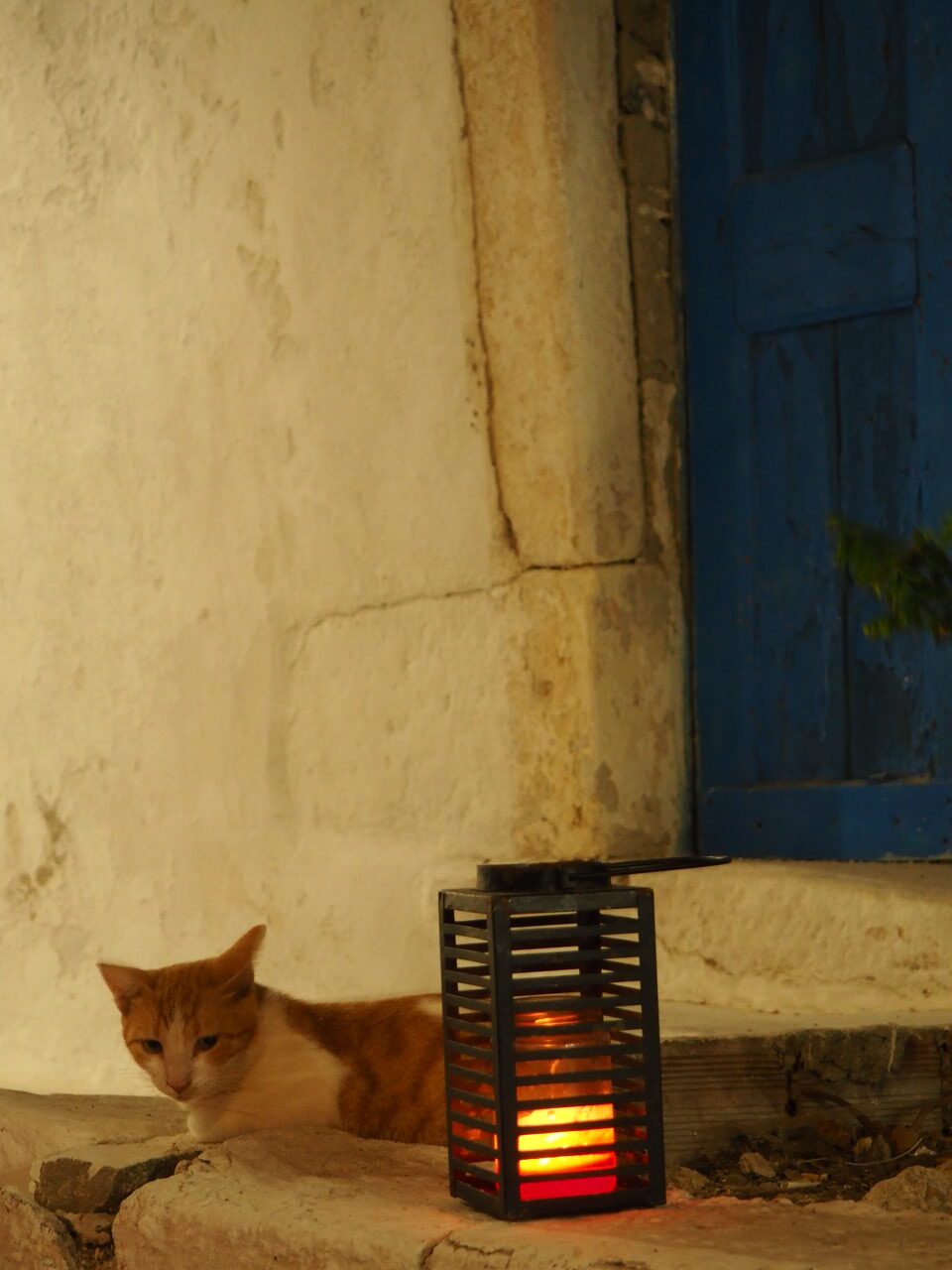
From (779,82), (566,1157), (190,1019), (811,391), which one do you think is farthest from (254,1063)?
(779,82)

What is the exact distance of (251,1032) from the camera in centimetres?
239

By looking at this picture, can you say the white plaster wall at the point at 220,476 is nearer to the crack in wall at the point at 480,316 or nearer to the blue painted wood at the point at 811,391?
the crack in wall at the point at 480,316

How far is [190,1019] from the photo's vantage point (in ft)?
7.72

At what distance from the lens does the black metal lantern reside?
185 centimetres

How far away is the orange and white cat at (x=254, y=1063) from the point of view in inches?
92.2

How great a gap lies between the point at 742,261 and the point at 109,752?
68.4 inches

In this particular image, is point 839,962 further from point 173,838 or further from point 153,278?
point 153,278

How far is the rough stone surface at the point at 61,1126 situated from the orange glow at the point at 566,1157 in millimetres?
919

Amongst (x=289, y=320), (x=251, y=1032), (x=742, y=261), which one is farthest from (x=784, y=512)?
(x=251, y=1032)

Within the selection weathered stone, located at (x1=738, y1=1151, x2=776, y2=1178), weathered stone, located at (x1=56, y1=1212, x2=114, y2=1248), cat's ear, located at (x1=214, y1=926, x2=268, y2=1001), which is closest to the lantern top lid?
weathered stone, located at (x1=738, y1=1151, x2=776, y2=1178)

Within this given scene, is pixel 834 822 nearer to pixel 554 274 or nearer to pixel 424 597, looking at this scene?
pixel 424 597

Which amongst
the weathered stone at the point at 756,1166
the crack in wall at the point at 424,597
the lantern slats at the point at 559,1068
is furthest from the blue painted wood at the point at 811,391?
the lantern slats at the point at 559,1068

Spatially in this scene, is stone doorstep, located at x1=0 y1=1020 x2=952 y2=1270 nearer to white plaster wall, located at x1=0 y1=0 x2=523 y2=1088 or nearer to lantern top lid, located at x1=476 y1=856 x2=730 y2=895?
lantern top lid, located at x1=476 y1=856 x2=730 y2=895

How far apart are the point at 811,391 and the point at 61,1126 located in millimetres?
1809
